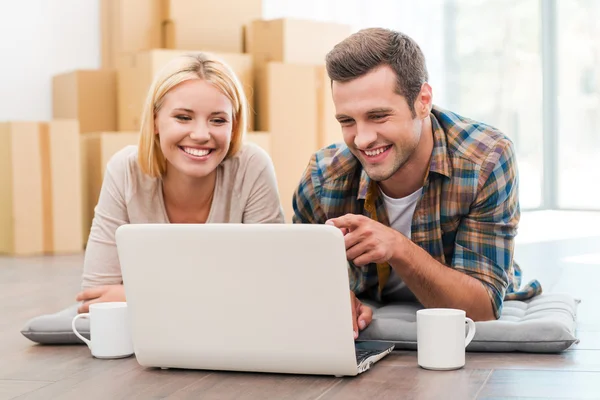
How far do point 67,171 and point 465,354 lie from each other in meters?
2.97

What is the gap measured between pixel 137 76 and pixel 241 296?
3.22 meters

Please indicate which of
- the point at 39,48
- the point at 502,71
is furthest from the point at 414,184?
the point at 502,71

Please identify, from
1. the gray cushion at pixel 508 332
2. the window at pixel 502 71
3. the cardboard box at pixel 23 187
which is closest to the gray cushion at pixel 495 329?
the gray cushion at pixel 508 332

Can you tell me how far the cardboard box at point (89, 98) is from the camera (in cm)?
488

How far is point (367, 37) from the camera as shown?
6.42 feet

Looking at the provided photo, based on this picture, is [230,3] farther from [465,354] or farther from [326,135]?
[465,354]

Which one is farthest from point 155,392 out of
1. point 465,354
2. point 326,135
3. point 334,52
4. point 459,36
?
point 459,36

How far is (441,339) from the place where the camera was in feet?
5.78

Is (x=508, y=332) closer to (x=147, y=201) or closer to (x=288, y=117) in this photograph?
(x=147, y=201)

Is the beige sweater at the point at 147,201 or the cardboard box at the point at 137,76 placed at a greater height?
the cardboard box at the point at 137,76

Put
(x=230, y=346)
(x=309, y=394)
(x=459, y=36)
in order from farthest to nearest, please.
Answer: (x=459, y=36) < (x=230, y=346) < (x=309, y=394)

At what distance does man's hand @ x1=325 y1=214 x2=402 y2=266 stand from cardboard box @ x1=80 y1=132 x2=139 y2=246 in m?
2.84

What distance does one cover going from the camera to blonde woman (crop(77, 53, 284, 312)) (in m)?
2.27

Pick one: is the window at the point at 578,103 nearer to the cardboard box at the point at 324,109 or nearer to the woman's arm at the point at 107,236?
the cardboard box at the point at 324,109
